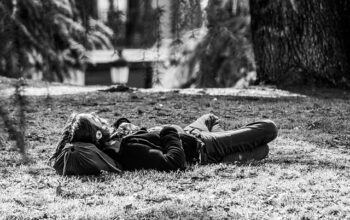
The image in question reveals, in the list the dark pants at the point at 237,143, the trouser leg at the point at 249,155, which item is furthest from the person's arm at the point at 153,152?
the trouser leg at the point at 249,155

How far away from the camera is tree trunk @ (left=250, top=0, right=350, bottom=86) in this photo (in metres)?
8.98


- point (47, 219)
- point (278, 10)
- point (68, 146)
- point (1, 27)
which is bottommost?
point (47, 219)

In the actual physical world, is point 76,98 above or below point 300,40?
below

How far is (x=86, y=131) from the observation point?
15.1 ft

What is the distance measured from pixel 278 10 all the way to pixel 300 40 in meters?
0.54

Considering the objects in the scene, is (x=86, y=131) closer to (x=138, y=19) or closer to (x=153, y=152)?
(x=153, y=152)

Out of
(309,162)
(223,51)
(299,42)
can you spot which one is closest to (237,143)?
(309,162)

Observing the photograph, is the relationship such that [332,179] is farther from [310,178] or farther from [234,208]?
[234,208]

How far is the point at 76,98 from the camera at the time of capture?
844cm

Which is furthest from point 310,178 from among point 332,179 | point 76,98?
point 76,98

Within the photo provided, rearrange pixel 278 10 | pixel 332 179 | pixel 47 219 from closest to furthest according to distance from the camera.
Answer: pixel 47 219 < pixel 332 179 < pixel 278 10

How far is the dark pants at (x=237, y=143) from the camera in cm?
500

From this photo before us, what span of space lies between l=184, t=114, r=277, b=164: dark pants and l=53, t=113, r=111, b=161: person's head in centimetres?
78

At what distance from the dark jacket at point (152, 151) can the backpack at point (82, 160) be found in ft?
0.47
